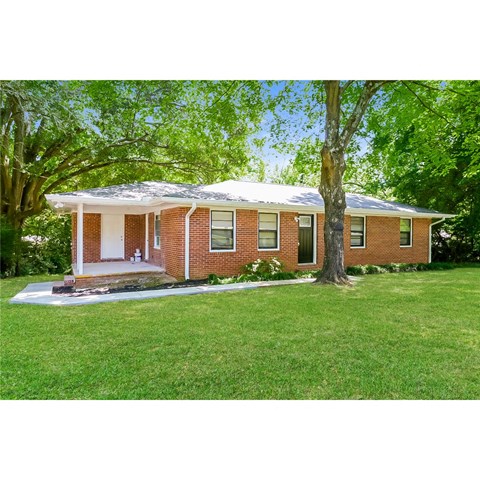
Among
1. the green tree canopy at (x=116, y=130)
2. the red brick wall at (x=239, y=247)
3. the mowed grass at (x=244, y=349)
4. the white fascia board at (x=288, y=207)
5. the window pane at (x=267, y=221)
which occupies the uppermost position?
the green tree canopy at (x=116, y=130)

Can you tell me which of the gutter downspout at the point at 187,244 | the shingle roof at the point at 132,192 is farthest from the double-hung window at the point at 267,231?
the shingle roof at the point at 132,192

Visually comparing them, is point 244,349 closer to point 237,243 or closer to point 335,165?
point 237,243

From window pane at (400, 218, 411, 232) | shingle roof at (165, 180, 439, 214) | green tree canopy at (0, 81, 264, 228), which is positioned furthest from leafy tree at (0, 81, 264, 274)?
window pane at (400, 218, 411, 232)

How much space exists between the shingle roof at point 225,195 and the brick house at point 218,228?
1.1 inches

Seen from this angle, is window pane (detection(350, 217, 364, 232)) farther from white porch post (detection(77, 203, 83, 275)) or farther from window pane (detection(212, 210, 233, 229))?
white porch post (detection(77, 203, 83, 275))

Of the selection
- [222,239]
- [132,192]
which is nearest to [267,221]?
[222,239]

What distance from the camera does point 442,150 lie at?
11.5m

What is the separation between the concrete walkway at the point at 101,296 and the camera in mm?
6398

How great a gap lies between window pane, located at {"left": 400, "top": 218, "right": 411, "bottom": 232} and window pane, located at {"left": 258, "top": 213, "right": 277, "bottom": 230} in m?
5.70

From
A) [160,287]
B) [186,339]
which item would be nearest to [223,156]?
[160,287]

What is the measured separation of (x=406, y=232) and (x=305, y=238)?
4767mm

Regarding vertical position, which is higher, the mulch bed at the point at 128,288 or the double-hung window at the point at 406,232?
the double-hung window at the point at 406,232

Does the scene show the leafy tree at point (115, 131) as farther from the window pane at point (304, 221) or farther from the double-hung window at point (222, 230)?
the window pane at point (304, 221)
